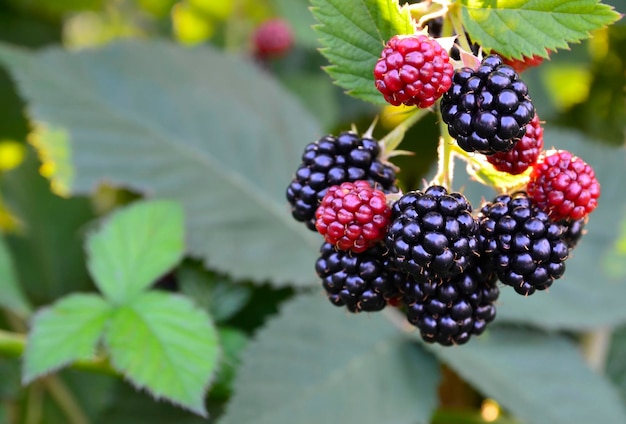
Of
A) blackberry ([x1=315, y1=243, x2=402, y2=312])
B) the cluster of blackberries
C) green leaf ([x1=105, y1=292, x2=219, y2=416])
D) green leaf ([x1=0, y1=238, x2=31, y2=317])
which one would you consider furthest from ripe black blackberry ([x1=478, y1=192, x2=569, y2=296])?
green leaf ([x1=0, y1=238, x2=31, y2=317])

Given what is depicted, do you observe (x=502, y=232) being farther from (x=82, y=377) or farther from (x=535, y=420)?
(x=82, y=377)

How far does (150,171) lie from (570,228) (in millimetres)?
916

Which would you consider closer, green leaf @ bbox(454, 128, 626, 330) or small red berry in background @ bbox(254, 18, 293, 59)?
green leaf @ bbox(454, 128, 626, 330)

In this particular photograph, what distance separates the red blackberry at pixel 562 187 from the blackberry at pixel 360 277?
0.62ft

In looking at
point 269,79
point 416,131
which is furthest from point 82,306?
point 416,131

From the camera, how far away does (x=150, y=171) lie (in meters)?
1.44

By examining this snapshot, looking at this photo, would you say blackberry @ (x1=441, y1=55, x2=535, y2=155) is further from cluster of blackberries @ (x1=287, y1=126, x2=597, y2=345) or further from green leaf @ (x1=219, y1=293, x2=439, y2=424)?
green leaf @ (x1=219, y1=293, x2=439, y2=424)

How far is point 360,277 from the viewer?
75cm

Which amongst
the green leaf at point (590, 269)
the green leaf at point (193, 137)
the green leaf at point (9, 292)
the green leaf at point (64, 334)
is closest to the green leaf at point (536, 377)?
the green leaf at point (590, 269)

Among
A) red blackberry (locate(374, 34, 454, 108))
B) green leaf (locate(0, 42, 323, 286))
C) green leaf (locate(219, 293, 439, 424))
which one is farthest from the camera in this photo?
green leaf (locate(0, 42, 323, 286))

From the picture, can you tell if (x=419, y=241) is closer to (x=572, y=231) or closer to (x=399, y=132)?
(x=399, y=132)

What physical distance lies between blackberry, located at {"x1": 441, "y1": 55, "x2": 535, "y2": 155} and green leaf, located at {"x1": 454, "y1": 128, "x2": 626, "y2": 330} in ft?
2.21

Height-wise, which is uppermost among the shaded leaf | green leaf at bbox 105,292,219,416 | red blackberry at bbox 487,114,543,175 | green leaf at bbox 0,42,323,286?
red blackberry at bbox 487,114,543,175

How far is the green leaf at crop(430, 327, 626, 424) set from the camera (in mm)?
1190
